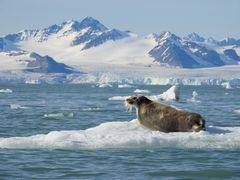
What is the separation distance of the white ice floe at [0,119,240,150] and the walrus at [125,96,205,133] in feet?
1.44

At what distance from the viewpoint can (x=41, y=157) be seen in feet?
45.4

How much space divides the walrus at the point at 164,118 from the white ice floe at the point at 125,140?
440mm

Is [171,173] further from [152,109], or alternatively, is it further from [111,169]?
[152,109]

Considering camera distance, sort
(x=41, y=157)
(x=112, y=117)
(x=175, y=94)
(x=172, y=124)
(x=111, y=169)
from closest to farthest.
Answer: (x=111, y=169)
(x=41, y=157)
(x=172, y=124)
(x=112, y=117)
(x=175, y=94)

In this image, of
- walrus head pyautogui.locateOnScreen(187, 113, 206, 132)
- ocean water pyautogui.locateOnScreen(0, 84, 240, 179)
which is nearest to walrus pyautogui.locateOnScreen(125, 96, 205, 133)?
walrus head pyautogui.locateOnScreen(187, 113, 206, 132)

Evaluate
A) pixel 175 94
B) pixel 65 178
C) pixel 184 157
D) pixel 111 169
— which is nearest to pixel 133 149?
pixel 184 157

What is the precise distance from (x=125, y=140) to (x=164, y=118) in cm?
215

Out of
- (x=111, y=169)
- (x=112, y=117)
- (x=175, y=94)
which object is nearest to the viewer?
(x=111, y=169)

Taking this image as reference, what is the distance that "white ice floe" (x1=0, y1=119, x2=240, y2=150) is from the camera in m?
15.1

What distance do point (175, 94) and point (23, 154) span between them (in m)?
34.5

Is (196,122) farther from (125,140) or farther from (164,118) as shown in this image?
(125,140)

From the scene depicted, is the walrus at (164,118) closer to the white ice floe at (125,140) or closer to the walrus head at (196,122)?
the walrus head at (196,122)

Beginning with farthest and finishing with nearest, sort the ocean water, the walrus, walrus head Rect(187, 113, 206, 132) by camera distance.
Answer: the walrus < walrus head Rect(187, 113, 206, 132) < the ocean water

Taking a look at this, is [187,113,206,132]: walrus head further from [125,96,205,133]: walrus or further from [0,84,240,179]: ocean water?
[0,84,240,179]: ocean water
